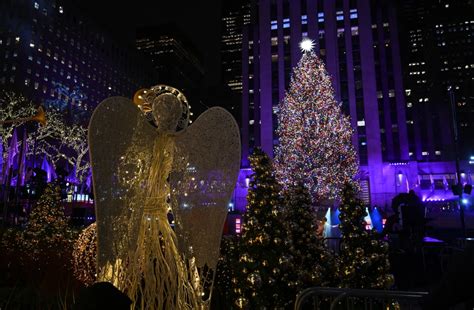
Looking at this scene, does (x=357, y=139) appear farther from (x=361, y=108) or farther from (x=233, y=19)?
(x=233, y=19)

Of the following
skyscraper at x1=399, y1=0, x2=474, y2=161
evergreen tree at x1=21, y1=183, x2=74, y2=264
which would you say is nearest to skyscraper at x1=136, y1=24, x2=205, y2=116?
skyscraper at x1=399, y1=0, x2=474, y2=161

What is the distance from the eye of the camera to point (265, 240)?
5.81 meters

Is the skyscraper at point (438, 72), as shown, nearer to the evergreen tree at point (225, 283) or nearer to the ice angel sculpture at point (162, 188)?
the evergreen tree at point (225, 283)

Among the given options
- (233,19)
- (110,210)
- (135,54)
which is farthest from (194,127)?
(233,19)

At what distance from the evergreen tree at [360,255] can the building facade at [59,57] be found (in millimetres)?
60213

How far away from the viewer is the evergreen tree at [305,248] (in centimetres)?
622

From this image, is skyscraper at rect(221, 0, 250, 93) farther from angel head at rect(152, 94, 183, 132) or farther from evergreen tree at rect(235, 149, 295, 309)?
angel head at rect(152, 94, 183, 132)

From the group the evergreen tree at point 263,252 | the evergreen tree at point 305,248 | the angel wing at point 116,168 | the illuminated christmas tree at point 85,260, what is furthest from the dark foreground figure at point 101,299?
the illuminated christmas tree at point 85,260

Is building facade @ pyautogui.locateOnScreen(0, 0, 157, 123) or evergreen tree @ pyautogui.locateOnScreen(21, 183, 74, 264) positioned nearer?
evergreen tree @ pyautogui.locateOnScreen(21, 183, 74, 264)

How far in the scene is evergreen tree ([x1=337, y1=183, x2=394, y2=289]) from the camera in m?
5.89

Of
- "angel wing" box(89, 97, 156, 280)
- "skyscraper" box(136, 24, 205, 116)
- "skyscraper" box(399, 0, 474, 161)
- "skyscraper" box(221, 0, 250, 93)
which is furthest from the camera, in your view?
"skyscraper" box(221, 0, 250, 93)

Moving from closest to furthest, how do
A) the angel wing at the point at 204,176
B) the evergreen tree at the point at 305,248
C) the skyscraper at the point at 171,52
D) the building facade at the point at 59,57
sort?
the angel wing at the point at 204,176 < the evergreen tree at the point at 305,248 < the building facade at the point at 59,57 < the skyscraper at the point at 171,52

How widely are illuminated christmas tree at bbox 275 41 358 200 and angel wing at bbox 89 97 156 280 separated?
22.5 m

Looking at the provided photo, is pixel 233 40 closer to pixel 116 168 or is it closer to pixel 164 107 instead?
pixel 164 107
